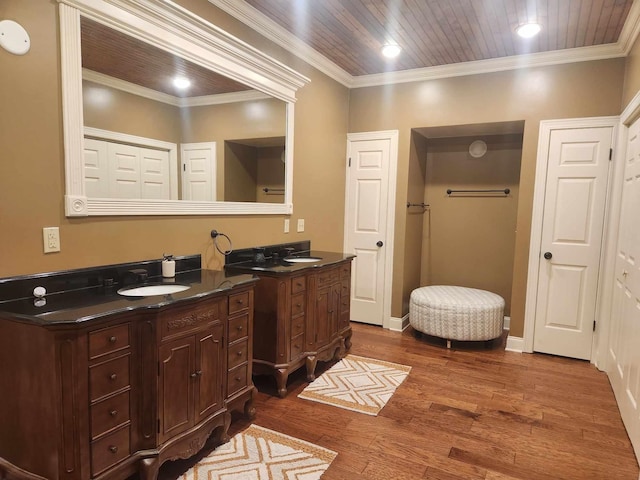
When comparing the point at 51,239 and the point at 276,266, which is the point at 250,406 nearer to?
the point at 276,266

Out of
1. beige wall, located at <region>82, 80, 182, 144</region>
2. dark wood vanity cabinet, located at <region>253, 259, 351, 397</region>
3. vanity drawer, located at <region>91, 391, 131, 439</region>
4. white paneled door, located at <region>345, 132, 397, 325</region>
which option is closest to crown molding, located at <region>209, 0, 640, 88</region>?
white paneled door, located at <region>345, 132, 397, 325</region>

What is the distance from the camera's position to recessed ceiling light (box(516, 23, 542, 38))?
9.59 ft

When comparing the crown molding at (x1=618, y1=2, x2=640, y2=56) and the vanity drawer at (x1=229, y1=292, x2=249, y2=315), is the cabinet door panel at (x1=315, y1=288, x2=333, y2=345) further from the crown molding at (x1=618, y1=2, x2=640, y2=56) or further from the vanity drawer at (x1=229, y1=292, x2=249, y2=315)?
the crown molding at (x1=618, y1=2, x2=640, y2=56)

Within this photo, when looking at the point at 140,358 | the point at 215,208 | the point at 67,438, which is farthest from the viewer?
the point at 215,208

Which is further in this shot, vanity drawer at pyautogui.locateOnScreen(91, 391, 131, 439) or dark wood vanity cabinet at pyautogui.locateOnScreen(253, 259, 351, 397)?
dark wood vanity cabinet at pyautogui.locateOnScreen(253, 259, 351, 397)

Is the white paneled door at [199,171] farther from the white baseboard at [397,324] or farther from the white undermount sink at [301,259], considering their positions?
the white baseboard at [397,324]

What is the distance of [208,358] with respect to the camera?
2043 millimetres

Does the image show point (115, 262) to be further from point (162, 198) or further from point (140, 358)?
point (140, 358)

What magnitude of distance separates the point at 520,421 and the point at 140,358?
7.52 feet

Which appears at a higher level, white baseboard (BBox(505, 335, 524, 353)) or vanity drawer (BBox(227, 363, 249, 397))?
vanity drawer (BBox(227, 363, 249, 397))

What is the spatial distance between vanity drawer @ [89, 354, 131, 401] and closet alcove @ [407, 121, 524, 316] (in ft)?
10.7

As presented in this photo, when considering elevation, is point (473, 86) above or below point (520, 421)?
above

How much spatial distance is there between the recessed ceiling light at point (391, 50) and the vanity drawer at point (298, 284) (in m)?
2.08

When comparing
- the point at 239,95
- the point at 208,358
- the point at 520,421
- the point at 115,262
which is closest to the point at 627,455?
the point at 520,421
